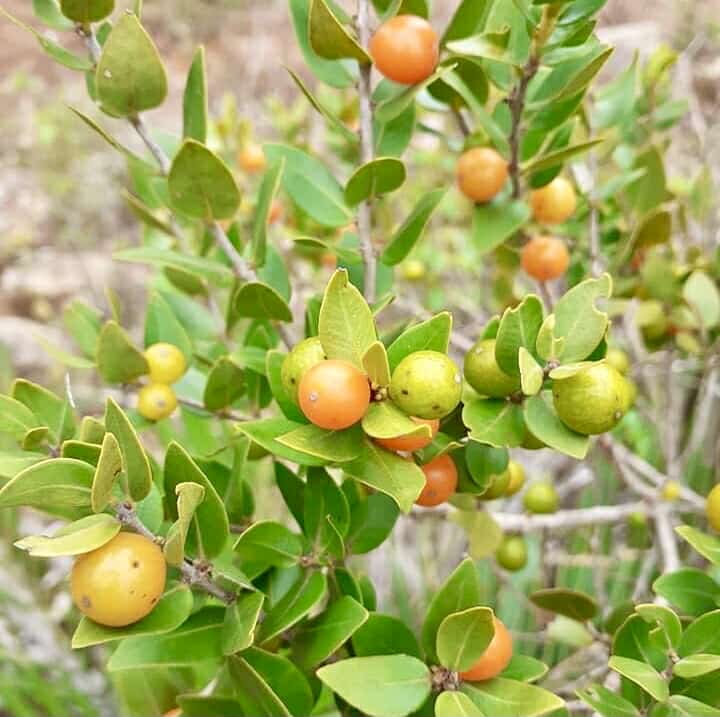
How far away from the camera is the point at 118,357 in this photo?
39.4 inches

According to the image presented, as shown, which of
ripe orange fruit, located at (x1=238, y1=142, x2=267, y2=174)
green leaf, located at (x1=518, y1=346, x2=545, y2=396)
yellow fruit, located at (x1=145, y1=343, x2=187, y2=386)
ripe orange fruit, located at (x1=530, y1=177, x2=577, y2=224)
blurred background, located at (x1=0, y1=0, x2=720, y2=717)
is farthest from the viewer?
blurred background, located at (x1=0, y1=0, x2=720, y2=717)

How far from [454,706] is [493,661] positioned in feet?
0.29

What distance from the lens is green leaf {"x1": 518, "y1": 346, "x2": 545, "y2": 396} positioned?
72cm

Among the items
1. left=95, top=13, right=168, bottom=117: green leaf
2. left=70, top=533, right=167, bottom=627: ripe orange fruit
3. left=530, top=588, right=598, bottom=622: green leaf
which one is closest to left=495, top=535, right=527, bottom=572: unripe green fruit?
left=530, top=588, right=598, bottom=622: green leaf

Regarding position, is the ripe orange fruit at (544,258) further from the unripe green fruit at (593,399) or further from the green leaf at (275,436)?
the green leaf at (275,436)

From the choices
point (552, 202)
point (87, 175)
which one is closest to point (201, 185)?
point (552, 202)

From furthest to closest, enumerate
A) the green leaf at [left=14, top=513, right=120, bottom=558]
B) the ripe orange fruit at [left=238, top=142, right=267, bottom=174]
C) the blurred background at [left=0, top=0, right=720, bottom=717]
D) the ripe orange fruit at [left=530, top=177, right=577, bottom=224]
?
the blurred background at [left=0, top=0, right=720, bottom=717], the ripe orange fruit at [left=238, top=142, right=267, bottom=174], the ripe orange fruit at [left=530, top=177, right=577, bottom=224], the green leaf at [left=14, top=513, right=120, bottom=558]

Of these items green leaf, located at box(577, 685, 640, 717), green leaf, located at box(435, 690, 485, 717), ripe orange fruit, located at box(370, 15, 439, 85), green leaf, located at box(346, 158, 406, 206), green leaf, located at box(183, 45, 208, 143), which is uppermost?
ripe orange fruit, located at box(370, 15, 439, 85)

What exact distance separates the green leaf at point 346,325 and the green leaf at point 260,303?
0.80ft

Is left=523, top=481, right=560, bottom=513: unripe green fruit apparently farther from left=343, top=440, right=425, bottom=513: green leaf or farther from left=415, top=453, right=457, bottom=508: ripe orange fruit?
left=343, top=440, right=425, bottom=513: green leaf

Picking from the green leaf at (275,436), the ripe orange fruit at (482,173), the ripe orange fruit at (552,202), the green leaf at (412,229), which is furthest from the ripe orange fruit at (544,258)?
the green leaf at (275,436)

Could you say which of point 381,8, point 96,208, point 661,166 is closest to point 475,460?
point 381,8

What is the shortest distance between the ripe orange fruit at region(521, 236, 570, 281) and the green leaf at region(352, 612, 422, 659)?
594mm

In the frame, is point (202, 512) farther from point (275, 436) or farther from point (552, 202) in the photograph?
point (552, 202)
